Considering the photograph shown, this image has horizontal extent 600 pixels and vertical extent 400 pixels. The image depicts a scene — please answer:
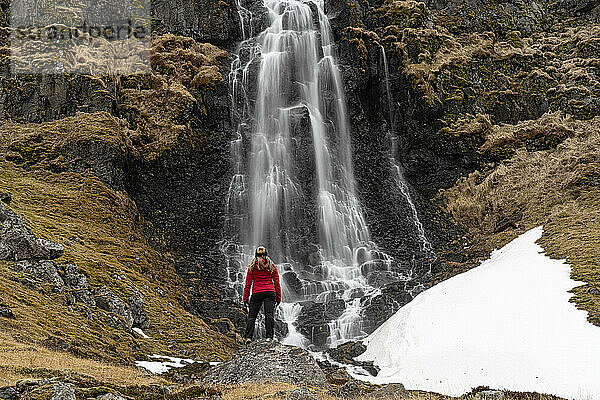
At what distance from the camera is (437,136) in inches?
1337

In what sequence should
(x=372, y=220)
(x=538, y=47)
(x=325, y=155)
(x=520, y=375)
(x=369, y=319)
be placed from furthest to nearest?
(x=538, y=47) → (x=325, y=155) → (x=372, y=220) → (x=369, y=319) → (x=520, y=375)

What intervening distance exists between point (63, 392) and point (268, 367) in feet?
17.8

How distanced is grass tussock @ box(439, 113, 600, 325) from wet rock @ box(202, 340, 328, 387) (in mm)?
12639

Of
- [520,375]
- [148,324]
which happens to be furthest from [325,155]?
[520,375]

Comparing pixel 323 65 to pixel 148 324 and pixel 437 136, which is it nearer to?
pixel 437 136

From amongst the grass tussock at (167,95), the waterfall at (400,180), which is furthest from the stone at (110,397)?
the grass tussock at (167,95)

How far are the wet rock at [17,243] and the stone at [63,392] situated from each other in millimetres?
9489

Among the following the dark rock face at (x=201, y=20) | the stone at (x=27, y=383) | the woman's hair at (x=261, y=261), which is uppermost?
the dark rock face at (x=201, y=20)

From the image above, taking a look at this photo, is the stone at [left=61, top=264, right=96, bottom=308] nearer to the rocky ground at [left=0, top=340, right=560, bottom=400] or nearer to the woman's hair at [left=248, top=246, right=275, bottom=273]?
the rocky ground at [left=0, top=340, right=560, bottom=400]

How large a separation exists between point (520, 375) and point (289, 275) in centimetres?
1626

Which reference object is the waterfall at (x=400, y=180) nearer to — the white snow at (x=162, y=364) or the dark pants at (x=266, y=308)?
the white snow at (x=162, y=364)

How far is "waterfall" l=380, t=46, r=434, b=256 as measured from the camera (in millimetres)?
28564

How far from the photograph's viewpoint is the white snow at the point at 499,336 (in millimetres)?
10930

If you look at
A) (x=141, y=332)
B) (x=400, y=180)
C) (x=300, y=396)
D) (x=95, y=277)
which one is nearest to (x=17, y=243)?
(x=95, y=277)
